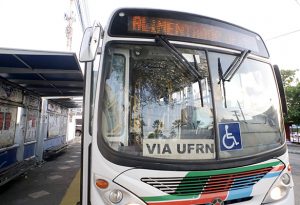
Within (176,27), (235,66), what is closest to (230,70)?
(235,66)

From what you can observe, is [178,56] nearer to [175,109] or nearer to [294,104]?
[175,109]

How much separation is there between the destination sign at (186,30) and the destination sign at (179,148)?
1.11 meters

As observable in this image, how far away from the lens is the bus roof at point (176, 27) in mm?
2844

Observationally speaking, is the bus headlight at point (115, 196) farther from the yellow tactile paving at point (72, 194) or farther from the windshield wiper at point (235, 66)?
the yellow tactile paving at point (72, 194)

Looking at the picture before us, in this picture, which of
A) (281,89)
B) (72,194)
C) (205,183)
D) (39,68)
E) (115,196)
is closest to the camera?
(115,196)

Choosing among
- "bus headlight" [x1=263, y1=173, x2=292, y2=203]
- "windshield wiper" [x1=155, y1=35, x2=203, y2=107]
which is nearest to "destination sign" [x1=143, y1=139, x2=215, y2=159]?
"windshield wiper" [x1=155, y1=35, x2=203, y2=107]

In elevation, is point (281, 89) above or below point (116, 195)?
above

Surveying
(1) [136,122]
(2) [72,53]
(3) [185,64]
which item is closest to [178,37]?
(3) [185,64]

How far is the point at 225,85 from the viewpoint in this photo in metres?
2.97

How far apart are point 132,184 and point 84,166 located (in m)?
0.61

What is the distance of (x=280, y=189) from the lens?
2.87m

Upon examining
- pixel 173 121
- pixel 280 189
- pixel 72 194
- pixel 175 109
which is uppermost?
pixel 175 109

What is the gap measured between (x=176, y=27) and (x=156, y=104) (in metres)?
0.86

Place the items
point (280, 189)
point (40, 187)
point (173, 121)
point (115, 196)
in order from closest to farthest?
1. point (115, 196)
2. point (173, 121)
3. point (280, 189)
4. point (40, 187)
